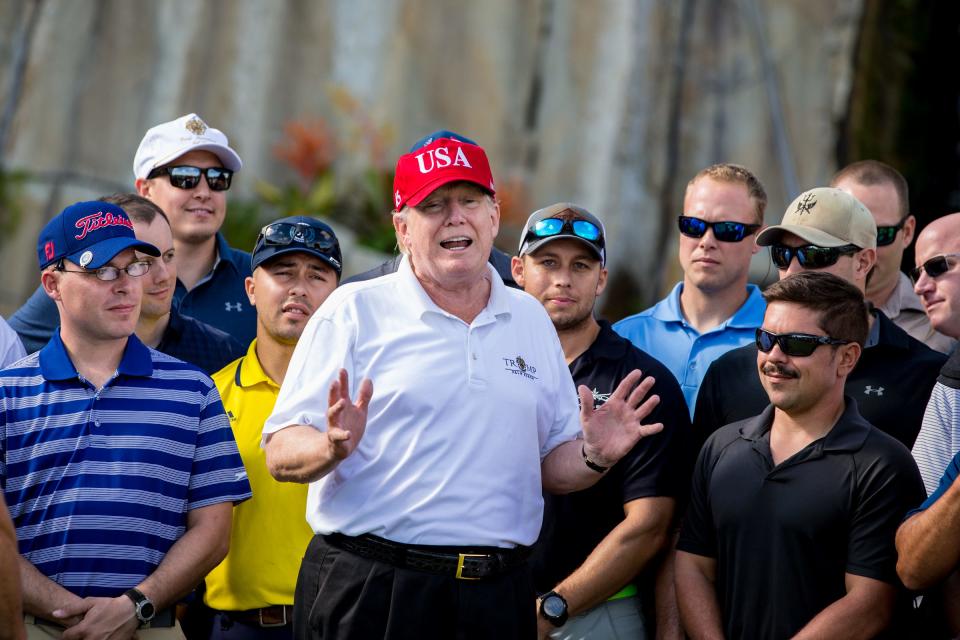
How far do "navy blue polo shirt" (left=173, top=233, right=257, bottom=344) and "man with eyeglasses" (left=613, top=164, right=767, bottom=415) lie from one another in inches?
64.6

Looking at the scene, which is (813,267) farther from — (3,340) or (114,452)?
(3,340)

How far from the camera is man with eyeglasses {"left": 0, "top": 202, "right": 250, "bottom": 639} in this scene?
12.0 ft

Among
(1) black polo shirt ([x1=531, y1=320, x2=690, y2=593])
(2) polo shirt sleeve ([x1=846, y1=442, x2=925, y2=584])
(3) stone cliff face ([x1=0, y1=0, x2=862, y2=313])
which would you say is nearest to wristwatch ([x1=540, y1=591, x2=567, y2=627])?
(1) black polo shirt ([x1=531, y1=320, x2=690, y2=593])

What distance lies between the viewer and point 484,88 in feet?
43.4

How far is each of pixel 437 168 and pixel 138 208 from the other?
5.62 feet

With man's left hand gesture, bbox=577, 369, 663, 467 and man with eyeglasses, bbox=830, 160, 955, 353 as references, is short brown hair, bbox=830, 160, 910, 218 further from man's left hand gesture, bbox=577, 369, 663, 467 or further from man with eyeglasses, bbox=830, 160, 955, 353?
man's left hand gesture, bbox=577, 369, 663, 467

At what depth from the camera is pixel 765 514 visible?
3.75m

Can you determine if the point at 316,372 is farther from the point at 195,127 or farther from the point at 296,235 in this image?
the point at 195,127

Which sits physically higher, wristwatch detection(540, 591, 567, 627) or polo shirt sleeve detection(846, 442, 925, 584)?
polo shirt sleeve detection(846, 442, 925, 584)

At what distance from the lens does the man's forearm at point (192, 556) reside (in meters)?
3.72

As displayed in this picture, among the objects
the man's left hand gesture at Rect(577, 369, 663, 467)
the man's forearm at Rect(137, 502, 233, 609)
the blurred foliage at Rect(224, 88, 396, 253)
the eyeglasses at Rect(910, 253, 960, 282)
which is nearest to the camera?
the man's left hand gesture at Rect(577, 369, 663, 467)

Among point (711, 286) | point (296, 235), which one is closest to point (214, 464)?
point (296, 235)

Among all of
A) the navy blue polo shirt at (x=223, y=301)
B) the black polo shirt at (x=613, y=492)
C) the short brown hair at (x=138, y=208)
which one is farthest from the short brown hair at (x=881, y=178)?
the short brown hair at (x=138, y=208)

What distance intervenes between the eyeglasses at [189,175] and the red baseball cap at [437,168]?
207cm
